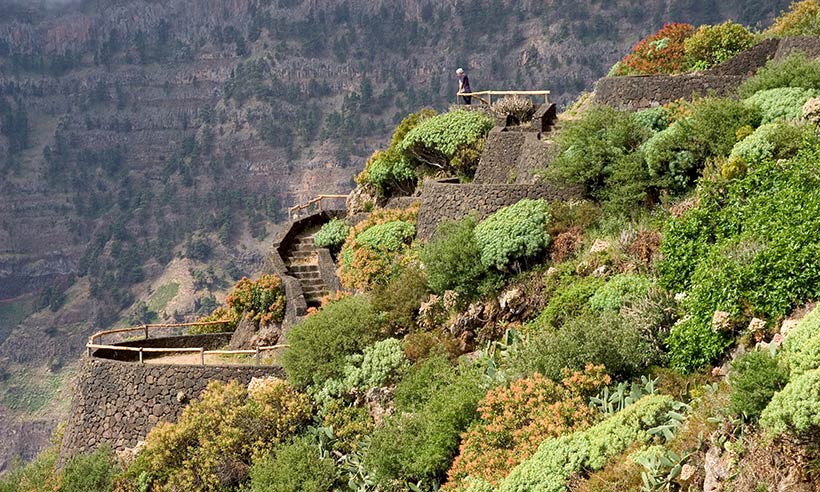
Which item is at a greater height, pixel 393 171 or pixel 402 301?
pixel 402 301

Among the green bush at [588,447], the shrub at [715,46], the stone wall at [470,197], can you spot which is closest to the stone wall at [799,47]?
the shrub at [715,46]

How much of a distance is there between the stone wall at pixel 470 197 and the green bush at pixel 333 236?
202 inches

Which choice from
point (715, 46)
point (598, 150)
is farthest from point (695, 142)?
point (715, 46)

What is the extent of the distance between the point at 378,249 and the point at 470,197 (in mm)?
4036

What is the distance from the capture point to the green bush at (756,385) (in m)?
18.4

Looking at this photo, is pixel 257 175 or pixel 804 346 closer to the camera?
pixel 804 346

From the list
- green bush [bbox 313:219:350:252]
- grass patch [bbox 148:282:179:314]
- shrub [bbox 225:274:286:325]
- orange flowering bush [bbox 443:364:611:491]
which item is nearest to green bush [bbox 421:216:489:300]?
orange flowering bush [bbox 443:364:611:491]

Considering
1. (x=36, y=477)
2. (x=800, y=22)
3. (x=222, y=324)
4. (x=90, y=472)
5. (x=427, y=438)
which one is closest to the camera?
(x=427, y=438)

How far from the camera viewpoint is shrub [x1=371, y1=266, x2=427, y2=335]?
102ft

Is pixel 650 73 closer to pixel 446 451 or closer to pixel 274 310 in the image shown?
pixel 274 310

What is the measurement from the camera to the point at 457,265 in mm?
30234

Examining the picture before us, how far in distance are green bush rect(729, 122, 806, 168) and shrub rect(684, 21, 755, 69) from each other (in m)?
11.8

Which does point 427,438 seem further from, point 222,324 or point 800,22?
point 800,22

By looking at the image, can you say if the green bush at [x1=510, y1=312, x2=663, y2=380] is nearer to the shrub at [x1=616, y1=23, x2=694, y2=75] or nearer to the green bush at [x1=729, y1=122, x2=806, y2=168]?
the green bush at [x1=729, y1=122, x2=806, y2=168]
